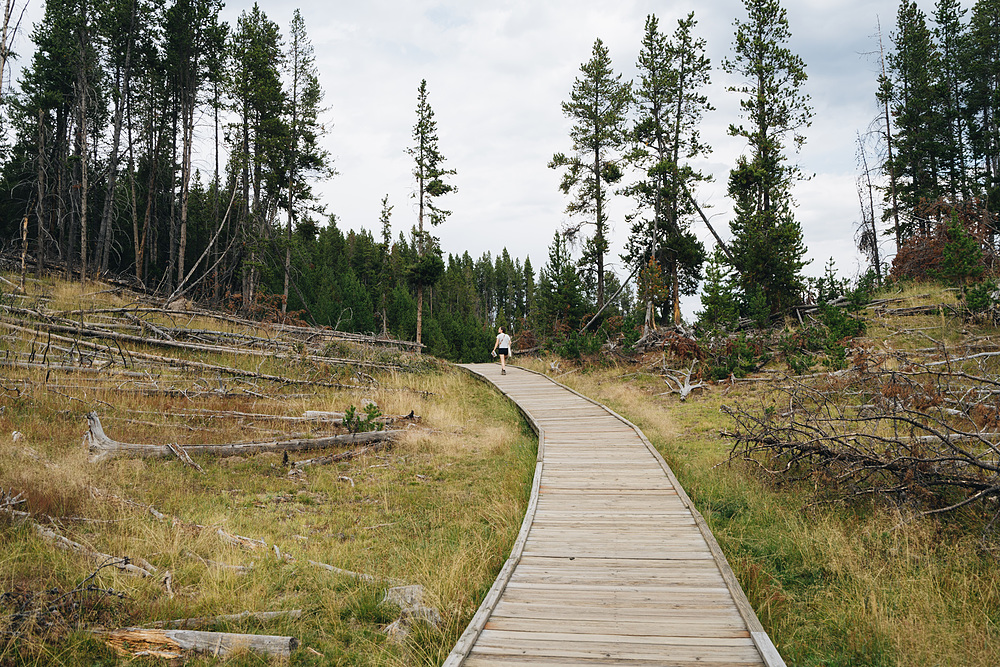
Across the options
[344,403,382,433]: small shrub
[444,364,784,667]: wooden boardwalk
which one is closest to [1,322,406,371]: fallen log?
[344,403,382,433]: small shrub

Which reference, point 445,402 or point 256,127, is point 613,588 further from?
point 256,127

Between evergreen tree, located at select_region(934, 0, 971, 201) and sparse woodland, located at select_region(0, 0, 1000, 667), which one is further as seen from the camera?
evergreen tree, located at select_region(934, 0, 971, 201)

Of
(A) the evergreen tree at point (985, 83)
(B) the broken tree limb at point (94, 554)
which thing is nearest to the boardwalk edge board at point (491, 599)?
(B) the broken tree limb at point (94, 554)

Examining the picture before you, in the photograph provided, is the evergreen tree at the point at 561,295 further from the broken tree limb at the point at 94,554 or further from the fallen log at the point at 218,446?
the broken tree limb at the point at 94,554

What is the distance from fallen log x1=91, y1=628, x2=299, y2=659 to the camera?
11.1ft

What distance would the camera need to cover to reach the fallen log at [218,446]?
23.9ft

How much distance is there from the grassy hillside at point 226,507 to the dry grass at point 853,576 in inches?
103

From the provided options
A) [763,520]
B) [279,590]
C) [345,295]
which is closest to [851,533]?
[763,520]

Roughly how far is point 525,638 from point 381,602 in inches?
58.0

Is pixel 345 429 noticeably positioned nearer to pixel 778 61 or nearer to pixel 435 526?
pixel 435 526

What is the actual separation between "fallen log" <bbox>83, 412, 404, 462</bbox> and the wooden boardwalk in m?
4.13

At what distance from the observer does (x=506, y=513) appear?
649cm

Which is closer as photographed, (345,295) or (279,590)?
(279,590)

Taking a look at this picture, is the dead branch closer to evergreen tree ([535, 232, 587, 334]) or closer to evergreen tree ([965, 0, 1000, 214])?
evergreen tree ([535, 232, 587, 334])
